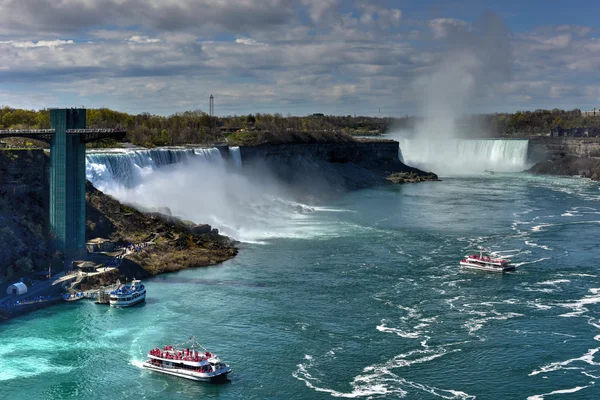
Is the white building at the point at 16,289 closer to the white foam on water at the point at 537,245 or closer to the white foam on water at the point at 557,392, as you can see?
the white foam on water at the point at 557,392

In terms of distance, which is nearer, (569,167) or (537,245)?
(537,245)

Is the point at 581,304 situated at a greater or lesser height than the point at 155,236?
lesser

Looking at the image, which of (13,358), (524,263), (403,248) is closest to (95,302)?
(13,358)

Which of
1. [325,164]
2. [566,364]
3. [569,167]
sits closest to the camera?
[566,364]

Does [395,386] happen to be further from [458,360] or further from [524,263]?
[524,263]

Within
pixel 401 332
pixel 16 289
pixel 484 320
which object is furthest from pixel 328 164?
pixel 401 332

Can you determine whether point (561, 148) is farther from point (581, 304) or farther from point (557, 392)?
point (557, 392)

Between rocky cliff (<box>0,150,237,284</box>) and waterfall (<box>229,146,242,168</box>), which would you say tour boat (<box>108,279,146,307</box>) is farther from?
waterfall (<box>229,146,242,168</box>)

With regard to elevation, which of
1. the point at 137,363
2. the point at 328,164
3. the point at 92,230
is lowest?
the point at 137,363

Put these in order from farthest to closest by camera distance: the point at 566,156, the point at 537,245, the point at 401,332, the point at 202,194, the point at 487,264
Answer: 1. the point at 566,156
2. the point at 202,194
3. the point at 537,245
4. the point at 487,264
5. the point at 401,332
